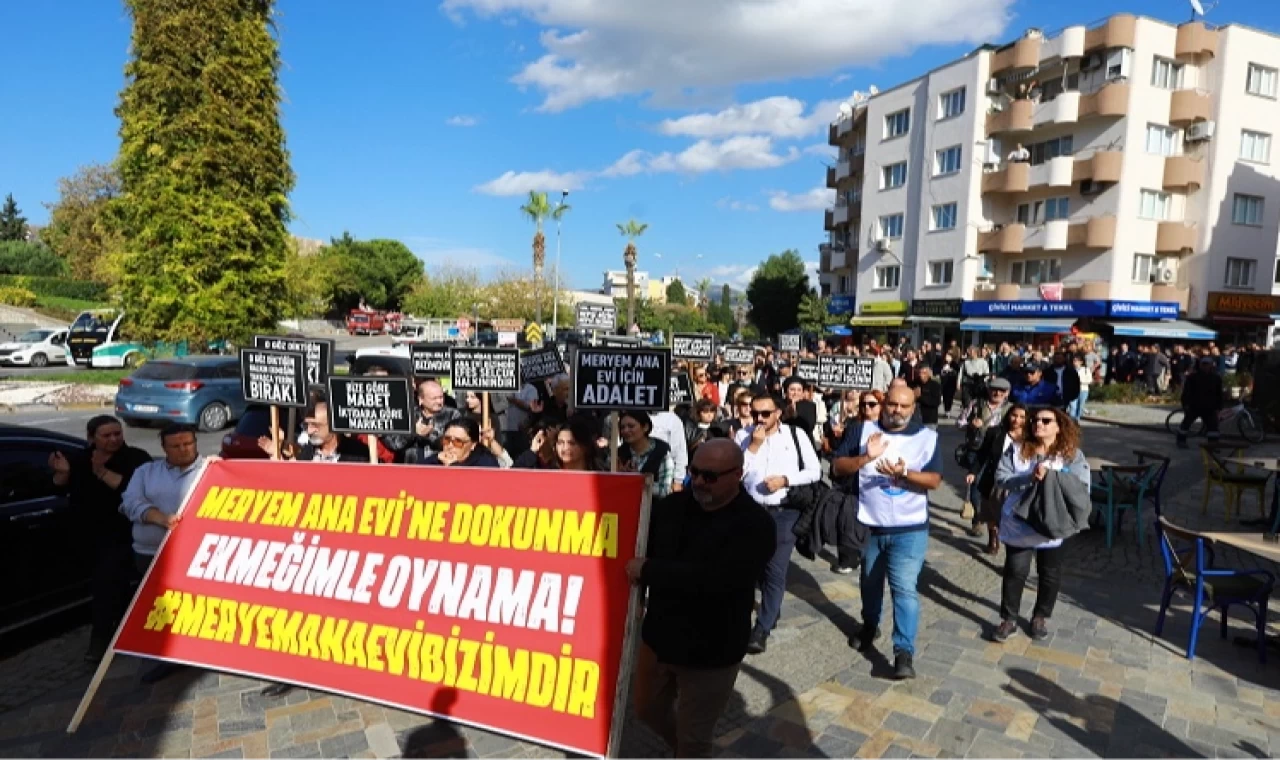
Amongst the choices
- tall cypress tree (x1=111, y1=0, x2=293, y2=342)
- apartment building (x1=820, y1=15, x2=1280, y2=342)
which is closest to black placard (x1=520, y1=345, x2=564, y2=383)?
tall cypress tree (x1=111, y1=0, x2=293, y2=342)

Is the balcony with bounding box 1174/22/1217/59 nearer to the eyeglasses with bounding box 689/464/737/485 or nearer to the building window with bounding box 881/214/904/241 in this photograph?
the building window with bounding box 881/214/904/241

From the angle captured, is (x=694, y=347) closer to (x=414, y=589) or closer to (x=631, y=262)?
(x=414, y=589)

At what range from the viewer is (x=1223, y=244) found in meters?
33.3

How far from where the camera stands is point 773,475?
4.93 meters

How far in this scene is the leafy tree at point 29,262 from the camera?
55.9 m

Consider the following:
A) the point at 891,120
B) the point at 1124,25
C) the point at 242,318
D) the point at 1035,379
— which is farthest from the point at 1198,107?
the point at 242,318

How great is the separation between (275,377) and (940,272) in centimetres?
3728

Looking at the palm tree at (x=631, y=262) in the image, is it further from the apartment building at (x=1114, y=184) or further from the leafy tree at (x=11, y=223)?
the leafy tree at (x=11, y=223)

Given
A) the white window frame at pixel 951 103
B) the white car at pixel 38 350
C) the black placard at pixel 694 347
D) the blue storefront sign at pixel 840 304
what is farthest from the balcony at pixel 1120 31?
the white car at pixel 38 350

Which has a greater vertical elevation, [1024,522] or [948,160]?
[948,160]

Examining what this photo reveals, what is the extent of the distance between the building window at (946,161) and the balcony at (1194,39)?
→ 31.2 ft

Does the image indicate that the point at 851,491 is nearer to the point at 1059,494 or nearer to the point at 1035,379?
the point at 1059,494

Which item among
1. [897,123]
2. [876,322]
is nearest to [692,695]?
[876,322]

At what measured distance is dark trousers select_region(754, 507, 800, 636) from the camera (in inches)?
198
